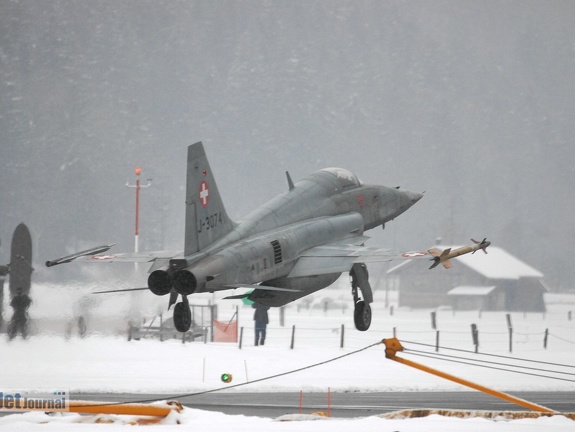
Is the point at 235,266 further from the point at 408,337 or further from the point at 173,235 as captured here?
the point at 173,235

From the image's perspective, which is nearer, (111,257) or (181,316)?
(181,316)

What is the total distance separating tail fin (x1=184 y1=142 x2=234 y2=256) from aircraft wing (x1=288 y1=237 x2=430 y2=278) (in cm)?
230

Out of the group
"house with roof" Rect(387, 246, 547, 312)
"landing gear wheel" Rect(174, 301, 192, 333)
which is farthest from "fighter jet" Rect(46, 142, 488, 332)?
"house with roof" Rect(387, 246, 547, 312)

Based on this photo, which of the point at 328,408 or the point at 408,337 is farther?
the point at 408,337

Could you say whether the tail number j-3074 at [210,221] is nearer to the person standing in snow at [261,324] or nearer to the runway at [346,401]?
the runway at [346,401]

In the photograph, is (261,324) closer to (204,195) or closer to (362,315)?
(362,315)

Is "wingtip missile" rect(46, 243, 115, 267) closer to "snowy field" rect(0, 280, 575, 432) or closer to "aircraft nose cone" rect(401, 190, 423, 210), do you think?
"snowy field" rect(0, 280, 575, 432)

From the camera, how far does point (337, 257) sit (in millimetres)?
24000

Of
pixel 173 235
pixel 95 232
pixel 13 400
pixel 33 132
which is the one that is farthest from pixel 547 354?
pixel 33 132

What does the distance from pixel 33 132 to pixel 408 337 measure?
131 metres

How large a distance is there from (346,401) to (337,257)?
20.7 feet

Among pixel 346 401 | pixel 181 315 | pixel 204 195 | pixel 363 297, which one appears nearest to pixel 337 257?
pixel 363 297

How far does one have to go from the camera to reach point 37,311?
105 feet

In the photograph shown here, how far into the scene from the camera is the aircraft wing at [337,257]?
76.5 feet
